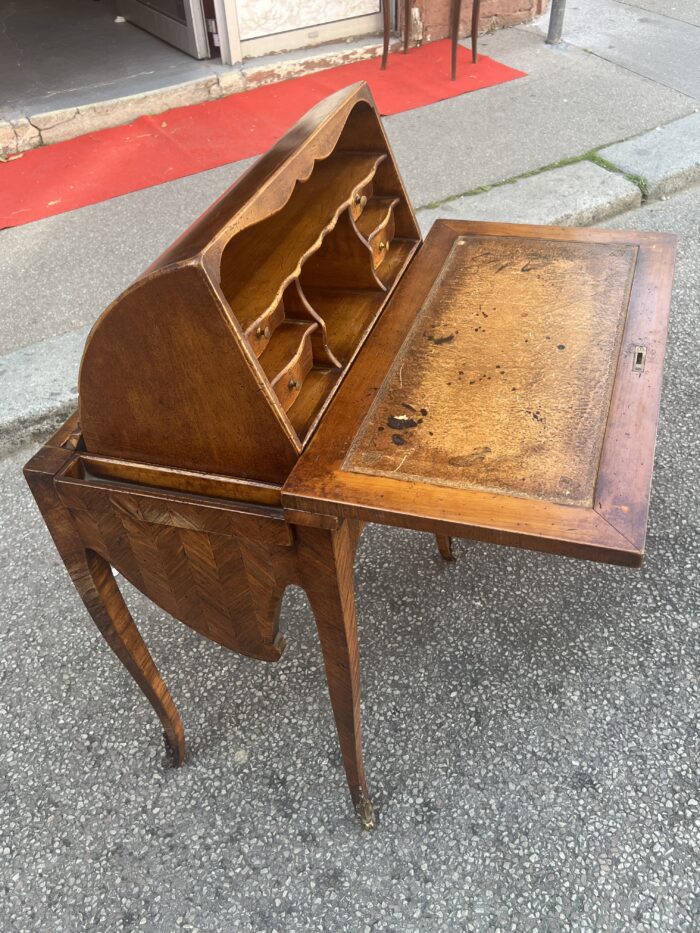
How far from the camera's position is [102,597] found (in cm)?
150

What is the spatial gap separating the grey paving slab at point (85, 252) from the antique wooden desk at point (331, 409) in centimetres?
184

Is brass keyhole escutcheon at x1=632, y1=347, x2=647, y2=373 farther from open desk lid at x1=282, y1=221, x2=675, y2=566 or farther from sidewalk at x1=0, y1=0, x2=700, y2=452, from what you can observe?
sidewalk at x1=0, y1=0, x2=700, y2=452

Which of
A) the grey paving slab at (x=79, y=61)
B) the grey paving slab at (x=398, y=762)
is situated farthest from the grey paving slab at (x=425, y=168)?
the grey paving slab at (x=398, y=762)

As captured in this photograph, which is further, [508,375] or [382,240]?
[382,240]

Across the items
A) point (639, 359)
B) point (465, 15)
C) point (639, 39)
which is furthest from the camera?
point (639, 39)

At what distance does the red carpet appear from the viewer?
155 inches

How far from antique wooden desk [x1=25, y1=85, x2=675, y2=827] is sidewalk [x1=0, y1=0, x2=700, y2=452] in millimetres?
1491

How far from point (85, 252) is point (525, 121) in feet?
8.08

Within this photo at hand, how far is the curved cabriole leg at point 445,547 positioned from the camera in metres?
2.18

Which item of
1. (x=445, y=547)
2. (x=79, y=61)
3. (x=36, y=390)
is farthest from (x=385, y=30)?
(x=445, y=547)

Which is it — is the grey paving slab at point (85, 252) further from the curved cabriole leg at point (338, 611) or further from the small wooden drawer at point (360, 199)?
the curved cabriole leg at point (338, 611)

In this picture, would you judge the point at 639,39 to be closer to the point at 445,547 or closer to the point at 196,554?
the point at 445,547

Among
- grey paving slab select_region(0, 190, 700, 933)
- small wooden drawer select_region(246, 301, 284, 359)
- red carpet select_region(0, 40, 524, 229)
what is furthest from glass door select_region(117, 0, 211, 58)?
small wooden drawer select_region(246, 301, 284, 359)

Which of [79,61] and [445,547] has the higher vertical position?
[79,61]
